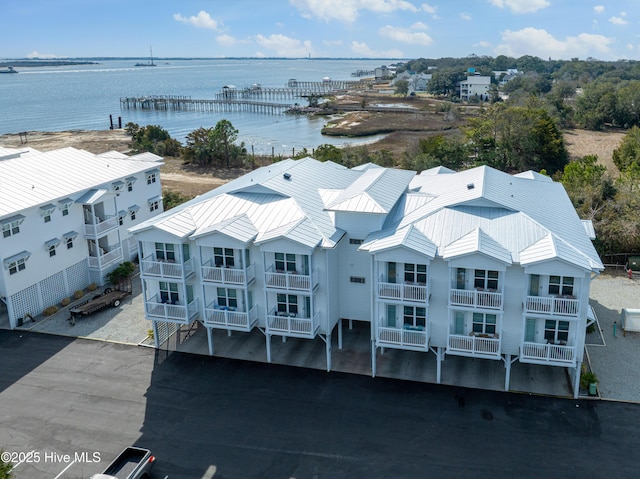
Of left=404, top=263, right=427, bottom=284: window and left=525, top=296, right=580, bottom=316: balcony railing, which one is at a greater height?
left=404, top=263, right=427, bottom=284: window

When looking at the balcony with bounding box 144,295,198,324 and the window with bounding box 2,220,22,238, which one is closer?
the balcony with bounding box 144,295,198,324

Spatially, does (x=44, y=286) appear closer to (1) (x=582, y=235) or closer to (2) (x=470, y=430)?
(2) (x=470, y=430)

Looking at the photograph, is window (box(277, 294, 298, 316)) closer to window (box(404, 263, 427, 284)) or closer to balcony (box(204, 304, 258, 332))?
balcony (box(204, 304, 258, 332))

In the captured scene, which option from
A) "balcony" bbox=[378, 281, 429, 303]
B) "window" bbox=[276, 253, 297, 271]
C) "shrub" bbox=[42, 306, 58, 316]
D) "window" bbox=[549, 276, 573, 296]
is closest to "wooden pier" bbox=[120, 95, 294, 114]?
"shrub" bbox=[42, 306, 58, 316]

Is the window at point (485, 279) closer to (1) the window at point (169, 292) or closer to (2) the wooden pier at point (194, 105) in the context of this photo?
(1) the window at point (169, 292)

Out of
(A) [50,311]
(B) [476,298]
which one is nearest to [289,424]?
(B) [476,298]

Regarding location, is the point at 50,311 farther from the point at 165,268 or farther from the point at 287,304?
the point at 287,304
